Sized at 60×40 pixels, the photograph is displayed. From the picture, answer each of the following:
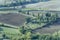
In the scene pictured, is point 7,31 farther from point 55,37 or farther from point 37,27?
point 55,37

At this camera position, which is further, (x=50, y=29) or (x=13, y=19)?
(x=13, y=19)

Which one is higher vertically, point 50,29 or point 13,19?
point 13,19

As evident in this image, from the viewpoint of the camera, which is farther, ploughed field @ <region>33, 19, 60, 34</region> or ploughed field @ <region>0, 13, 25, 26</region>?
ploughed field @ <region>0, 13, 25, 26</region>

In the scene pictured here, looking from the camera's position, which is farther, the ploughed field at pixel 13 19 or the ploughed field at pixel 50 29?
the ploughed field at pixel 13 19

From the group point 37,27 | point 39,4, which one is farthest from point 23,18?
point 39,4

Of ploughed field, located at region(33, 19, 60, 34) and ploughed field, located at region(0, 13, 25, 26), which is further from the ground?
ploughed field, located at region(0, 13, 25, 26)

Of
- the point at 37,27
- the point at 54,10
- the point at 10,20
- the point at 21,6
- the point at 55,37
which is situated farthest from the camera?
the point at 21,6

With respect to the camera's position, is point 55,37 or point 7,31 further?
point 7,31

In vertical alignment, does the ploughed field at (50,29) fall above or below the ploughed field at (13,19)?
below
